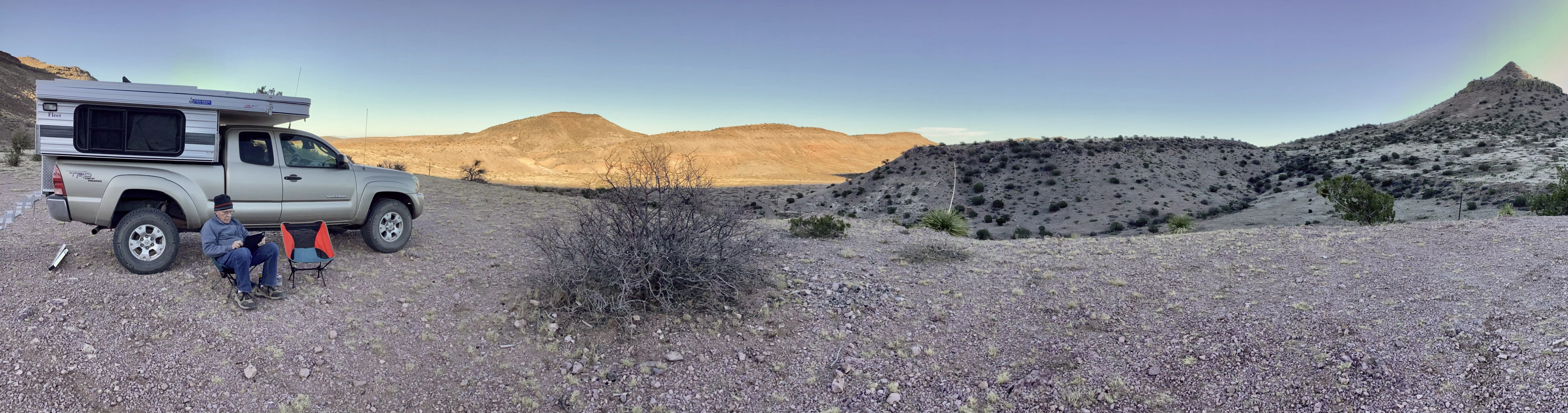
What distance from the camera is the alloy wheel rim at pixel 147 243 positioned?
257 inches

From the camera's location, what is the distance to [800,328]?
676cm

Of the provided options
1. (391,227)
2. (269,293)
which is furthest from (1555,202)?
(269,293)

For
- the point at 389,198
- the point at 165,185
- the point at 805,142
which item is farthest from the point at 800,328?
the point at 805,142

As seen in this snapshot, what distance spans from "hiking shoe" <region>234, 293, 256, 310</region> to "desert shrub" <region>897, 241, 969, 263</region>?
7751mm

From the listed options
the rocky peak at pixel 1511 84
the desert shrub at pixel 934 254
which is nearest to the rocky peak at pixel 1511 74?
the rocky peak at pixel 1511 84

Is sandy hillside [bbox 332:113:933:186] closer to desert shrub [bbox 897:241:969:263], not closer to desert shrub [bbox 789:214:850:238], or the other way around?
desert shrub [bbox 789:214:850:238]

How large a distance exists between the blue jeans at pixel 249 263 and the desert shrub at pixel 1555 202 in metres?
23.7

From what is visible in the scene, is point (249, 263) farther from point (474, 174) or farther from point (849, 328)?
point (474, 174)

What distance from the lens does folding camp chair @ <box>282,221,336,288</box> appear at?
669 centimetres

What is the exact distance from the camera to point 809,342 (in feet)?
21.2

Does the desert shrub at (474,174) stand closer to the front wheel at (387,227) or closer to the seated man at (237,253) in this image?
the front wheel at (387,227)

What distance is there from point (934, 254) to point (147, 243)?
9.52m

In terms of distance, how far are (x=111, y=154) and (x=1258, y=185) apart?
2032 inches

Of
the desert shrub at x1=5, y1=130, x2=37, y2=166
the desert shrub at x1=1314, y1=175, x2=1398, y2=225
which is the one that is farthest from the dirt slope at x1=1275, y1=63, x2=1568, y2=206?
the desert shrub at x1=5, y1=130, x2=37, y2=166
